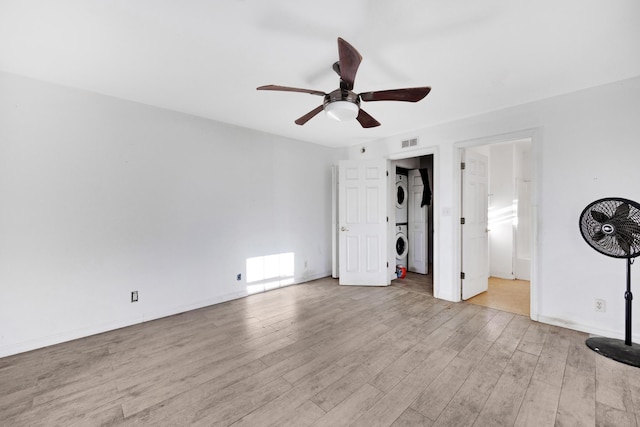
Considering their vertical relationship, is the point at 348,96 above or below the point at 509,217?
above

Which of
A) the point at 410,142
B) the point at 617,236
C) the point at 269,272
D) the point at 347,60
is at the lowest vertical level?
the point at 269,272

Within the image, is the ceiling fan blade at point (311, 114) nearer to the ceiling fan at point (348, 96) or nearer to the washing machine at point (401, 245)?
the ceiling fan at point (348, 96)

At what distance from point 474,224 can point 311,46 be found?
3.08 m

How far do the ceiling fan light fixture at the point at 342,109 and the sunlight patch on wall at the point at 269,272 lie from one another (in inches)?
96.0

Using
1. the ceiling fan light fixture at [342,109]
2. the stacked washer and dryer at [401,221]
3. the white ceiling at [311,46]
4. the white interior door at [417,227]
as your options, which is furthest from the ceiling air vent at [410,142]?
the ceiling fan light fixture at [342,109]

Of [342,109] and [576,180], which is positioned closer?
[342,109]

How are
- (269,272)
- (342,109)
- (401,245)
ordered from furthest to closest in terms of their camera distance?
1. (401,245)
2. (269,272)
3. (342,109)

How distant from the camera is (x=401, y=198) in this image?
4965mm

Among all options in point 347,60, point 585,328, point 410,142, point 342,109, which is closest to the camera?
point 347,60

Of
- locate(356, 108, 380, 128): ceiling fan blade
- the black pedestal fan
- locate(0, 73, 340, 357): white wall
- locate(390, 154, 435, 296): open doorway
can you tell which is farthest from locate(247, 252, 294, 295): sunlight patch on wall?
the black pedestal fan

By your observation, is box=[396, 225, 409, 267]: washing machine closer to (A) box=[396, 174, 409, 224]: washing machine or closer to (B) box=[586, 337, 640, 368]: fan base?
(A) box=[396, 174, 409, 224]: washing machine

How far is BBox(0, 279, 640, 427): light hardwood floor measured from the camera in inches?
59.9

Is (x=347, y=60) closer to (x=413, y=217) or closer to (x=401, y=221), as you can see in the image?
(x=401, y=221)

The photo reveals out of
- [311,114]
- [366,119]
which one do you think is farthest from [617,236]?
[311,114]
